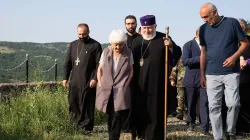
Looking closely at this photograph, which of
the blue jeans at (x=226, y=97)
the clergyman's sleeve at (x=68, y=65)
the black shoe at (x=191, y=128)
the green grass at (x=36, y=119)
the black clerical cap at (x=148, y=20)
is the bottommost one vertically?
the black shoe at (x=191, y=128)

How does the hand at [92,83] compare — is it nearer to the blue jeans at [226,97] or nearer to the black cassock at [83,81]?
the black cassock at [83,81]

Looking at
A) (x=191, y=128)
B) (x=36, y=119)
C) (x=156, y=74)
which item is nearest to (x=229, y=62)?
(x=156, y=74)

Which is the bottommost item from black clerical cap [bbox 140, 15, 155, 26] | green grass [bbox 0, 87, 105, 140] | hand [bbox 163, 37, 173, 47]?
green grass [bbox 0, 87, 105, 140]

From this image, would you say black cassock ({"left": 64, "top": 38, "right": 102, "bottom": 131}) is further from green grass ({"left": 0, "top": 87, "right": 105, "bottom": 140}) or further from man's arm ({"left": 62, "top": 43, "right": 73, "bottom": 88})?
green grass ({"left": 0, "top": 87, "right": 105, "bottom": 140})

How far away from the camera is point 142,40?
6625mm

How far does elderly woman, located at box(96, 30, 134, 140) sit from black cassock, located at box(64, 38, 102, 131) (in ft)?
4.91

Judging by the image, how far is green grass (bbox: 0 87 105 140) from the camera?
6944 mm

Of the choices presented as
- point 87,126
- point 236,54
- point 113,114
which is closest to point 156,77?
point 113,114

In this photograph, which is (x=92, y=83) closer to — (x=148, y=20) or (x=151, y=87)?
(x=151, y=87)

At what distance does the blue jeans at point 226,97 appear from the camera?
19.4 ft

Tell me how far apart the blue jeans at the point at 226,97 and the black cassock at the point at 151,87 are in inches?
28.1

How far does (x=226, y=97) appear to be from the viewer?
6.02m

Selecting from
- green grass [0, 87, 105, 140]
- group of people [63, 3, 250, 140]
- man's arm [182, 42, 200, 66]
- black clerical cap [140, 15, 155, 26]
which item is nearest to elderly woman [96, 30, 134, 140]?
group of people [63, 3, 250, 140]

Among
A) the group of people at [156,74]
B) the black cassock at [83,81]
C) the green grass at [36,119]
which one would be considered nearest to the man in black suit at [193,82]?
the group of people at [156,74]
